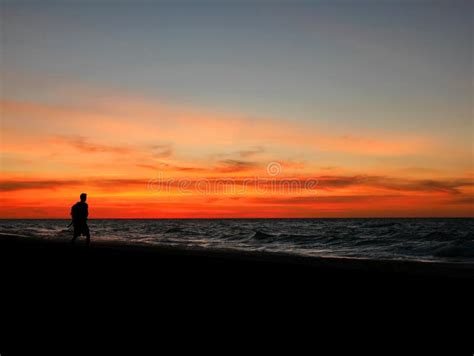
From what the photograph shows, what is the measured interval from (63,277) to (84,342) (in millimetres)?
5193

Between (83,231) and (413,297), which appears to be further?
(83,231)

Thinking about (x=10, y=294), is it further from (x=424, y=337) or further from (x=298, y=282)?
(x=424, y=337)

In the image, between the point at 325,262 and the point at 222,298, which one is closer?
the point at 222,298

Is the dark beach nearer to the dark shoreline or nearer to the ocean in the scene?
the dark shoreline

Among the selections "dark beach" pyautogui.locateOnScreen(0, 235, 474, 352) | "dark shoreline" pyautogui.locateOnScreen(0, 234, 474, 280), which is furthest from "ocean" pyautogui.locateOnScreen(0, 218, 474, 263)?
"dark beach" pyautogui.locateOnScreen(0, 235, 474, 352)

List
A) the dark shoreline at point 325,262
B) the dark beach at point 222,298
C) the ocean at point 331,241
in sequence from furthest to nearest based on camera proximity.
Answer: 1. the ocean at point 331,241
2. the dark shoreline at point 325,262
3. the dark beach at point 222,298

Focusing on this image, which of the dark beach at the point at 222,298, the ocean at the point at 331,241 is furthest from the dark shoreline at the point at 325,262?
the ocean at the point at 331,241

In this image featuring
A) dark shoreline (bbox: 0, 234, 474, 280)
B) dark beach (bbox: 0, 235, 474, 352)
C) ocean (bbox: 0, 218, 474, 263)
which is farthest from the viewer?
ocean (bbox: 0, 218, 474, 263)

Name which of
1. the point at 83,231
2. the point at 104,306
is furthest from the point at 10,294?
the point at 83,231

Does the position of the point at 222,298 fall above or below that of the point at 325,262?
above

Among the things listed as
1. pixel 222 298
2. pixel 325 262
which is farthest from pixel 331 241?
pixel 222 298

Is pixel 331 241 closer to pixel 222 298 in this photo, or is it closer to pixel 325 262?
pixel 325 262

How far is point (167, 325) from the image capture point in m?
5.36

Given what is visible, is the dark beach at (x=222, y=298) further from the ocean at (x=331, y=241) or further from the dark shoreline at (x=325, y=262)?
the ocean at (x=331, y=241)
